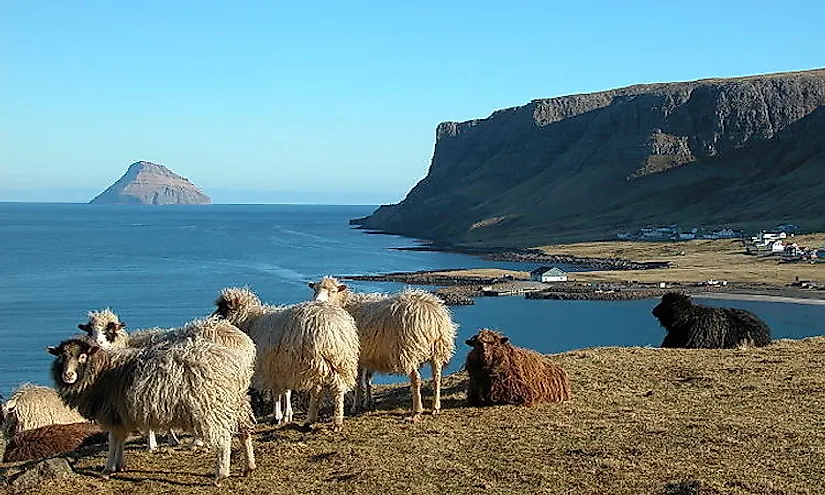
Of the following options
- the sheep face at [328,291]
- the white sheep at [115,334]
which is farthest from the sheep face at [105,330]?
the sheep face at [328,291]

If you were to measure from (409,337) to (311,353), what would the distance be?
1730mm

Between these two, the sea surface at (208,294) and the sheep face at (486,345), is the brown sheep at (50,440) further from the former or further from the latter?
the sea surface at (208,294)

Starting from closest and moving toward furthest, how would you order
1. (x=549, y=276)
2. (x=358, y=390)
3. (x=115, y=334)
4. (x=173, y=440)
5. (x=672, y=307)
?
(x=173, y=440) → (x=115, y=334) → (x=358, y=390) → (x=672, y=307) → (x=549, y=276)

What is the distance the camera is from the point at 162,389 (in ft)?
31.4

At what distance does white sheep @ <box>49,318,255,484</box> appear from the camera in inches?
Result: 377

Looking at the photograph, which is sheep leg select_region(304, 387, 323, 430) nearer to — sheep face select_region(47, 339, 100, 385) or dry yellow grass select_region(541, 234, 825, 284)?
sheep face select_region(47, 339, 100, 385)

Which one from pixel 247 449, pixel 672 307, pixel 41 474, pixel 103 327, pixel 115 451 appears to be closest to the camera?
pixel 41 474

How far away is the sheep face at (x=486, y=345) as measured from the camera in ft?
44.0

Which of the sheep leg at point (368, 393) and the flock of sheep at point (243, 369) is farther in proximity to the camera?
the sheep leg at point (368, 393)

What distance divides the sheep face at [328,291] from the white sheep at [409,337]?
0.93 m

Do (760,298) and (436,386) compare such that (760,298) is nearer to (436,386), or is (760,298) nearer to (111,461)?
(436,386)

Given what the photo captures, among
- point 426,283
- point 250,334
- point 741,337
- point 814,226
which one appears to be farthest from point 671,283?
point 250,334

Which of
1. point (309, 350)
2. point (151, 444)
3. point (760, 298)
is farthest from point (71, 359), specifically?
point (760, 298)

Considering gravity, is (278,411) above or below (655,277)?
above
